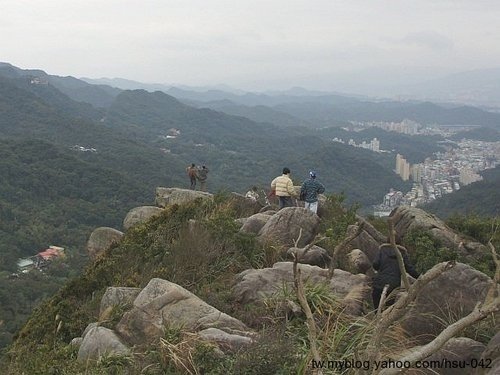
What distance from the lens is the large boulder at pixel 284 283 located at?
18.7 ft

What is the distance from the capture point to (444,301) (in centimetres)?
521

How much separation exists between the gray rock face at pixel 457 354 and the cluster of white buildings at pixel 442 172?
5313 centimetres

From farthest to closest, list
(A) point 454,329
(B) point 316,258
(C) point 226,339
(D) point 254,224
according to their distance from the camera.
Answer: (D) point 254,224 → (B) point 316,258 → (C) point 226,339 → (A) point 454,329

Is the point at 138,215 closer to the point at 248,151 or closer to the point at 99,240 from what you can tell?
the point at 99,240

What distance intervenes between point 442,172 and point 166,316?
358 ft

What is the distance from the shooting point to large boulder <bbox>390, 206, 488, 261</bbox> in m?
9.14

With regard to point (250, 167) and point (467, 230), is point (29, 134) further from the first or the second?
point (467, 230)

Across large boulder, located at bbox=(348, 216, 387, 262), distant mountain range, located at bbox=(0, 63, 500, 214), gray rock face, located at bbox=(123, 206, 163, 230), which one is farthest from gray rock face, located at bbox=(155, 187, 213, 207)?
distant mountain range, located at bbox=(0, 63, 500, 214)

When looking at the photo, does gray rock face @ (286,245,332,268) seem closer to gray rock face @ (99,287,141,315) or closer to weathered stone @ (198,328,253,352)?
gray rock face @ (99,287,141,315)

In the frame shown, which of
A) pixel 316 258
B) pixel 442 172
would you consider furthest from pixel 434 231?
pixel 442 172

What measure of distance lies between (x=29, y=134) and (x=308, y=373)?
363 ft

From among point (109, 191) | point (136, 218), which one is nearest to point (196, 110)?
point (109, 191)

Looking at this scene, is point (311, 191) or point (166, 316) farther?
point (311, 191)

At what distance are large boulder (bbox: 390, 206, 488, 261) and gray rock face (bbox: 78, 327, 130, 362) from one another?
227 inches
